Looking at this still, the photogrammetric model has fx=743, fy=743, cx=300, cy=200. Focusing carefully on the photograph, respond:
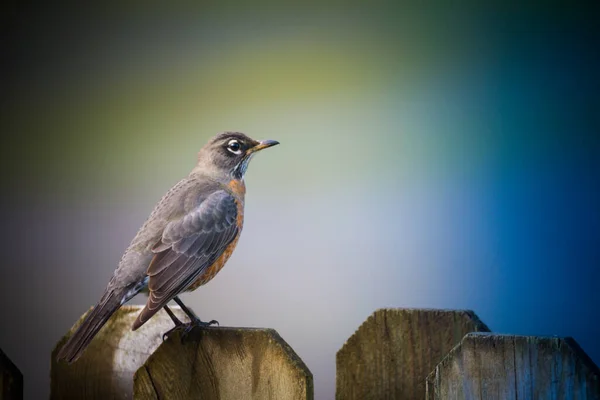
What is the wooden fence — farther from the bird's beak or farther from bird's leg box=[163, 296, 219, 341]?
the bird's beak

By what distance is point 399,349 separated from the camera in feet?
8.49

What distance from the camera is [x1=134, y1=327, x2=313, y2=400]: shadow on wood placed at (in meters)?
2.25

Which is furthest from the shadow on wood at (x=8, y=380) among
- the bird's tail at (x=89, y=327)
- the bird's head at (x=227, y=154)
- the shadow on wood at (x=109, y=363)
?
the bird's head at (x=227, y=154)

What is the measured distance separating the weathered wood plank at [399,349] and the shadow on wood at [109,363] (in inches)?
31.0

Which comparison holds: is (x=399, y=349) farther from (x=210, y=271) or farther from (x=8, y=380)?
(x=8, y=380)

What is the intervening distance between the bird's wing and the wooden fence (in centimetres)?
21

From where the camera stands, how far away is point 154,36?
4965 millimetres

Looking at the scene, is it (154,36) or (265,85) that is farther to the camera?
(154,36)

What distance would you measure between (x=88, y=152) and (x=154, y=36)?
0.90 meters

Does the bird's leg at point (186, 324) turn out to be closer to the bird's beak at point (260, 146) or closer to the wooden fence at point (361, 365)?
the wooden fence at point (361, 365)

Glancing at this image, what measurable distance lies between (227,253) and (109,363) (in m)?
0.66

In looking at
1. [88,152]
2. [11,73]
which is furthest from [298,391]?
[11,73]

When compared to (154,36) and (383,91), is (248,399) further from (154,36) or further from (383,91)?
(154,36)

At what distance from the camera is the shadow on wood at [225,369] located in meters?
2.25
